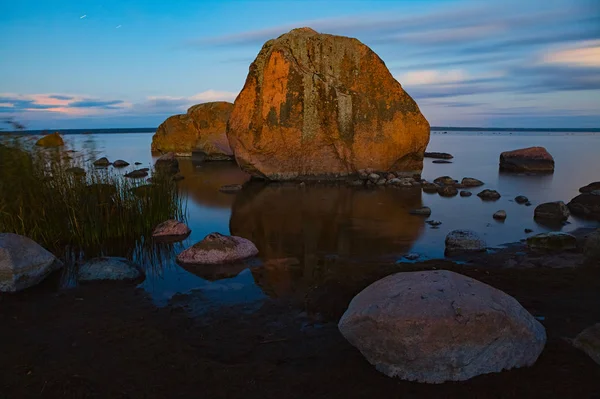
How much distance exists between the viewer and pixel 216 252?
7.51 meters

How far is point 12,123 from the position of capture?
771 centimetres

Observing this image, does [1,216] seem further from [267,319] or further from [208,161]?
[208,161]

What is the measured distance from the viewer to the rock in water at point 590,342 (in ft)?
13.2

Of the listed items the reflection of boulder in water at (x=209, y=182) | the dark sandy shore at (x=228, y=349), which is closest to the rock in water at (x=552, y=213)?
the dark sandy shore at (x=228, y=349)

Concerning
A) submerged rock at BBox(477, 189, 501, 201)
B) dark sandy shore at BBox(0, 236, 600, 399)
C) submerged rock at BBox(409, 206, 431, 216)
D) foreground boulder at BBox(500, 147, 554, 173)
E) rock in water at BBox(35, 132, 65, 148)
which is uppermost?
rock in water at BBox(35, 132, 65, 148)

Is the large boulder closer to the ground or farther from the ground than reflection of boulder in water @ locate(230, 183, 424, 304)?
farther from the ground

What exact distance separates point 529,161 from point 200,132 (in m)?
23.3

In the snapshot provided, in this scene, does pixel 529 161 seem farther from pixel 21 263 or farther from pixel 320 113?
pixel 21 263

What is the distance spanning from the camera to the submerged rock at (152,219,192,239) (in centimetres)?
925

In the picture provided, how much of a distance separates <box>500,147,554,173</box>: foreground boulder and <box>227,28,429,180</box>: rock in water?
8.09 m

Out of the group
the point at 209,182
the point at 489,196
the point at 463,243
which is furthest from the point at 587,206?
the point at 209,182

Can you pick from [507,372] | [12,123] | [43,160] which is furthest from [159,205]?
[507,372]

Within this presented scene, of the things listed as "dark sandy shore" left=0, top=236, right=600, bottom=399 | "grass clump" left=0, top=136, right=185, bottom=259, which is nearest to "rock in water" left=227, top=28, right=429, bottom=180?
"grass clump" left=0, top=136, right=185, bottom=259

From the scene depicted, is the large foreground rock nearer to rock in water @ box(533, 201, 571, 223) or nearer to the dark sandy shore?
the dark sandy shore
